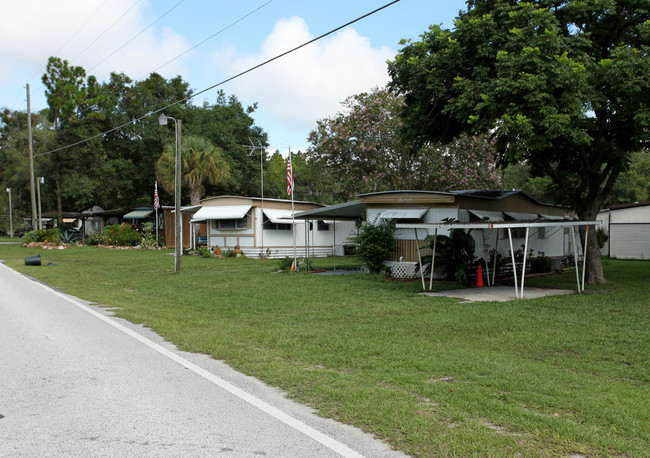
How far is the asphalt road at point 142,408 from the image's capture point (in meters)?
3.94

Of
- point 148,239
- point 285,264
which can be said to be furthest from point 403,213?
point 148,239

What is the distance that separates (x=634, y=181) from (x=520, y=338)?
4111cm

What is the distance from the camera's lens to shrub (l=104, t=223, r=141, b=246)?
36750mm

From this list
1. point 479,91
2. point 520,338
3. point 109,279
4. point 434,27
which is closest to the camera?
point 520,338

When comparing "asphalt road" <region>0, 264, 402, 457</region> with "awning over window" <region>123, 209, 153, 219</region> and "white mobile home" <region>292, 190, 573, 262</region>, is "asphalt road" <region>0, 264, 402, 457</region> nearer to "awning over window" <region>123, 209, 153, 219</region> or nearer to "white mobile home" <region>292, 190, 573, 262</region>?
"white mobile home" <region>292, 190, 573, 262</region>

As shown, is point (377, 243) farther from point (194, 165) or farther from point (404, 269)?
point (194, 165)

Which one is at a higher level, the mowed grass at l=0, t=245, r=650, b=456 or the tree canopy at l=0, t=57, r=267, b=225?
the tree canopy at l=0, t=57, r=267, b=225

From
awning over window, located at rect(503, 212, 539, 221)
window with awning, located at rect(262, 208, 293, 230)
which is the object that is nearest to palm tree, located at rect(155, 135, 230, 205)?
window with awning, located at rect(262, 208, 293, 230)

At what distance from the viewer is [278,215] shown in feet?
90.2

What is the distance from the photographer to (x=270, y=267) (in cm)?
2114

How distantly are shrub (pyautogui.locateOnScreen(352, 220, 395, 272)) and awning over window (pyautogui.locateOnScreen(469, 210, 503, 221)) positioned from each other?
2659mm

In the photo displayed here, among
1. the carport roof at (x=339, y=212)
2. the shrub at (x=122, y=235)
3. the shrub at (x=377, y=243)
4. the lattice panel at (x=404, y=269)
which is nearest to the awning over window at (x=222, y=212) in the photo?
the carport roof at (x=339, y=212)

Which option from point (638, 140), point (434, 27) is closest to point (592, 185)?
point (638, 140)

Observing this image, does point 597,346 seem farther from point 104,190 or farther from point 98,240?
point 104,190
